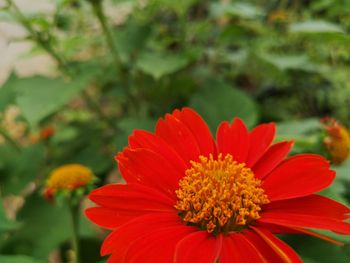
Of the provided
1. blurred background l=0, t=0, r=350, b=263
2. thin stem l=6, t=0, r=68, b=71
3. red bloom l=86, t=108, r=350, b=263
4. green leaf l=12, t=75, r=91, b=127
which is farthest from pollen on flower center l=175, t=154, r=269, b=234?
thin stem l=6, t=0, r=68, b=71

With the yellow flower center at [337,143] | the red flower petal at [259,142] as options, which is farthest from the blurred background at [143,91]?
the red flower petal at [259,142]

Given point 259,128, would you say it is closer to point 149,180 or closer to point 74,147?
point 149,180

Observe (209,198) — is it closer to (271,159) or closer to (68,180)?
(271,159)

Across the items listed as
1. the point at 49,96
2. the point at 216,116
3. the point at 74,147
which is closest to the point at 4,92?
the point at 49,96

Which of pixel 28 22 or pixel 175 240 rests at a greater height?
pixel 28 22

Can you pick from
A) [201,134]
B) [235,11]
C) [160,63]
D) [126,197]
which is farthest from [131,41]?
[126,197]

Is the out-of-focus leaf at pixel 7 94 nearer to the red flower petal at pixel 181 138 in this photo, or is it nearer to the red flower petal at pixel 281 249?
the red flower petal at pixel 181 138
